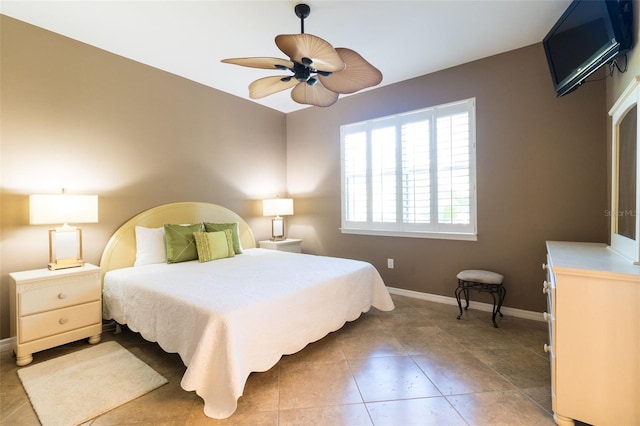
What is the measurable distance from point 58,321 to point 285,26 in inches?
123

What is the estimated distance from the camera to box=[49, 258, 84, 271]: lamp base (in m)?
2.44

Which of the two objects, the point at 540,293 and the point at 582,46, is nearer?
the point at 582,46

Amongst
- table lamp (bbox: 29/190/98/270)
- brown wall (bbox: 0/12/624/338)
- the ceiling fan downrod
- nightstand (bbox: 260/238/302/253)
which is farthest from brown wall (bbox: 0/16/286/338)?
the ceiling fan downrod

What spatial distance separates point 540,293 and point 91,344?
4.25 m

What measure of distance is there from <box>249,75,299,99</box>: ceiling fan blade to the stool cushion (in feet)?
8.18

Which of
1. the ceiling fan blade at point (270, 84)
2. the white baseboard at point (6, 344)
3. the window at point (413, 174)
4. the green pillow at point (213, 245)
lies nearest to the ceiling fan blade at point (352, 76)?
the ceiling fan blade at point (270, 84)

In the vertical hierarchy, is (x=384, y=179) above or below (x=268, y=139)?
below

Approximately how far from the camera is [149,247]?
10.0 ft

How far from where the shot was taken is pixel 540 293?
2908mm

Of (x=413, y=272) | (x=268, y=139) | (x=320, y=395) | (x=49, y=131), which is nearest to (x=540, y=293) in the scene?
(x=413, y=272)

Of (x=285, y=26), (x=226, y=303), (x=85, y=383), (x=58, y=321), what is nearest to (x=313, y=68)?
(x=285, y=26)

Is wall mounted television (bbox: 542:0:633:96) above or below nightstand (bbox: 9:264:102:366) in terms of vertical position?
above

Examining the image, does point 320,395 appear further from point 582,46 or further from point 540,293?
point 582,46

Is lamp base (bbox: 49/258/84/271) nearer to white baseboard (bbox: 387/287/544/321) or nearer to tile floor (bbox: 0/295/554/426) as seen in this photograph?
tile floor (bbox: 0/295/554/426)
